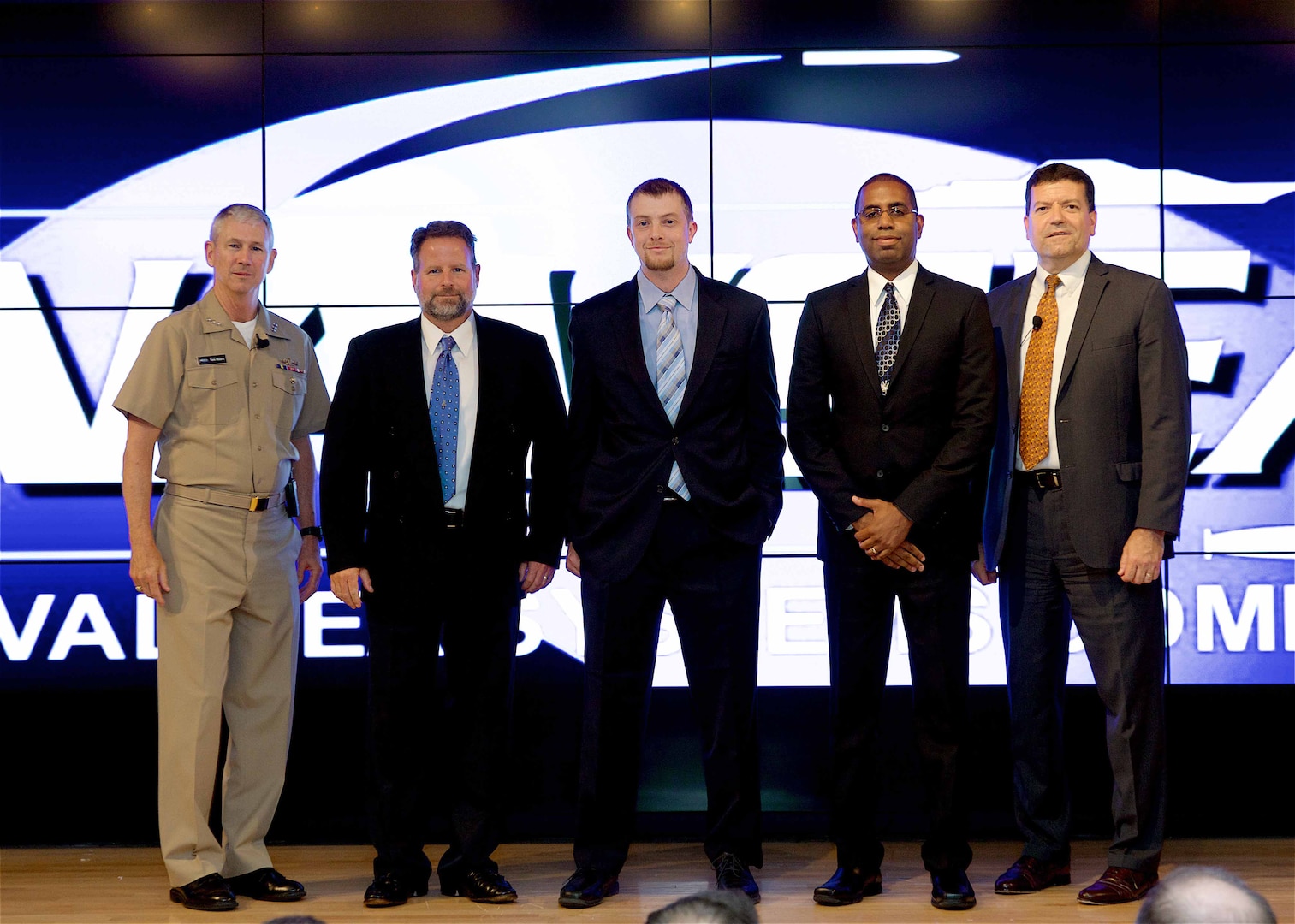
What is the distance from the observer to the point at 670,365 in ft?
10.8

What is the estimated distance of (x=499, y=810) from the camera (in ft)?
10.8

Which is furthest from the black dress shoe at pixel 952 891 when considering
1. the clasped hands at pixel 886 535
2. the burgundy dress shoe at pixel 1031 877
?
the clasped hands at pixel 886 535

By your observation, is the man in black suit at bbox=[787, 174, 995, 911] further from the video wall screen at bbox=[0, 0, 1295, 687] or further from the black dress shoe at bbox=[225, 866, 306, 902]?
the black dress shoe at bbox=[225, 866, 306, 902]

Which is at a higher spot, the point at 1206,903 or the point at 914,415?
the point at 914,415

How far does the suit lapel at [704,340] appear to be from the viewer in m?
3.25

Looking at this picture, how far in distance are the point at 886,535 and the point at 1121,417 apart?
0.74 m

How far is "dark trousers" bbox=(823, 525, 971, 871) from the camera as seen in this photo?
3213 millimetres

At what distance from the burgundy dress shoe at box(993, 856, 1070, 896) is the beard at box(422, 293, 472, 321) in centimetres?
216

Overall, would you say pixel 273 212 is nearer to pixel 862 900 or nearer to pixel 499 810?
pixel 499 810

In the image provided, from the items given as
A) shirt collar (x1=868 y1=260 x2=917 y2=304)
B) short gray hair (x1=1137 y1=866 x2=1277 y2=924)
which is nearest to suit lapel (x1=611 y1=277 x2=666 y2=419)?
shirt collar (x1=868 y1=260 x2=917 y2=304)

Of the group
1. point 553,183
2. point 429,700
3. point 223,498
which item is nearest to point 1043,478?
point 429,700

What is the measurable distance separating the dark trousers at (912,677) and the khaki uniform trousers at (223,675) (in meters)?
1.57

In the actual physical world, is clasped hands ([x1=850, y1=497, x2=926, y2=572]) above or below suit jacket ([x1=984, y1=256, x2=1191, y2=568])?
below

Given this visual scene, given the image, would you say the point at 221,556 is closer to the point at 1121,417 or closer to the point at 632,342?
the point at 632,342
